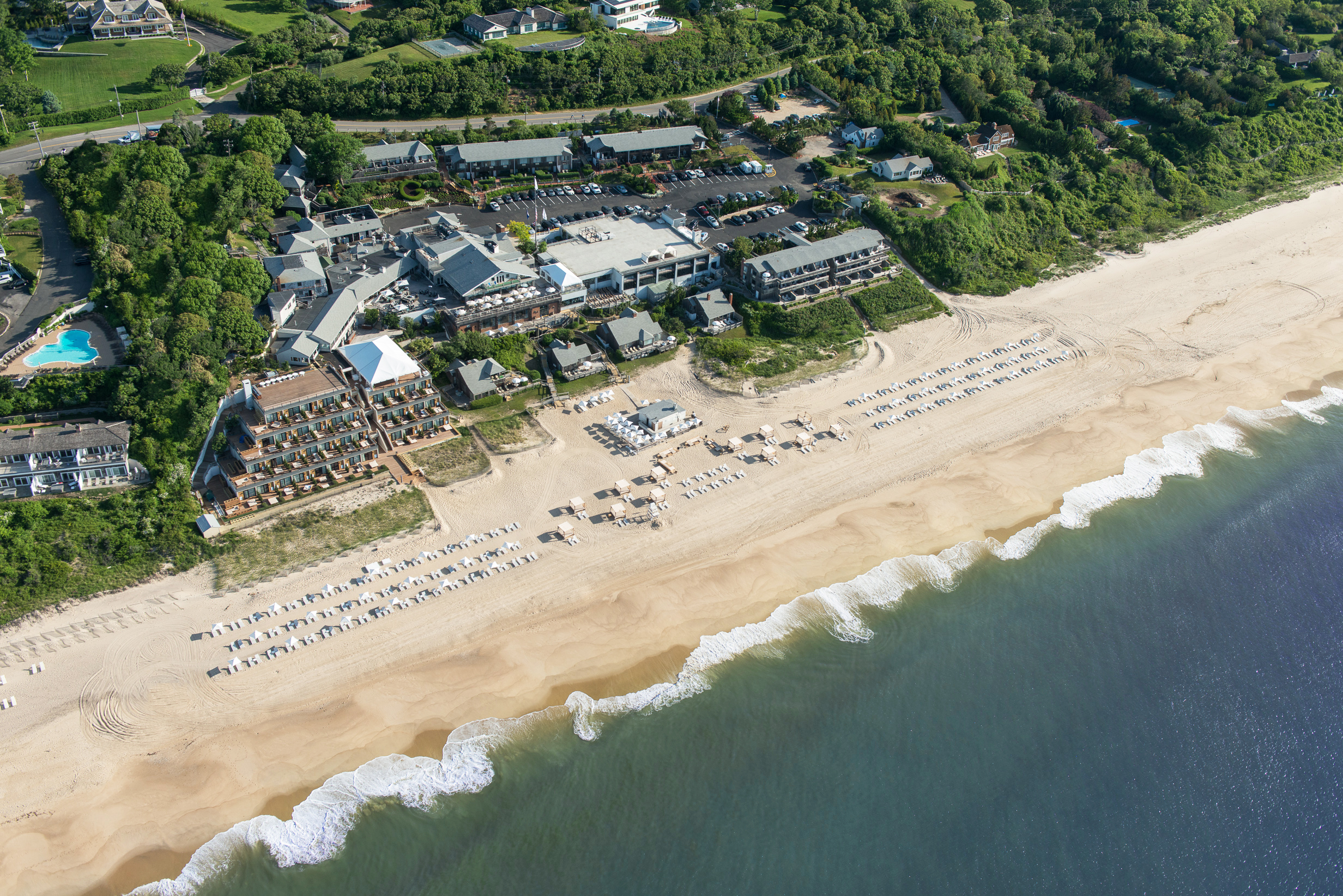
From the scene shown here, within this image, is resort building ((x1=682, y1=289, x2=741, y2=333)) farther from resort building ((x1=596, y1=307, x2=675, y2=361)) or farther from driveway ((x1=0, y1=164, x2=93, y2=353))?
driveway ((x1=0, y1=164, x2=93, y2=353))

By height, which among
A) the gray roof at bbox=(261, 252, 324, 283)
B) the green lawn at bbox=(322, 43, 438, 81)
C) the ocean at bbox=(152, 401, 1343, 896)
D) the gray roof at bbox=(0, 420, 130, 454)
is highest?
the green lawn at bbox=(322, 43, 438, 81)

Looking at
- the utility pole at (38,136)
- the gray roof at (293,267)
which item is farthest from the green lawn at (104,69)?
the gray roof at (293,267)

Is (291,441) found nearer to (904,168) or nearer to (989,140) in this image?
(904,168)

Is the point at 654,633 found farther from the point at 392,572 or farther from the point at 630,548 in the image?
the point at 392,572

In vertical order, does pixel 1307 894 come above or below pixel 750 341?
below

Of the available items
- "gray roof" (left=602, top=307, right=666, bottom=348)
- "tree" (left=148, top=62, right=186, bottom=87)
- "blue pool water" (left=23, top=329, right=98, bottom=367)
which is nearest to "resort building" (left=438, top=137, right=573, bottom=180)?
"gray roof" (left=602, top=307, right=666, bottom=348)

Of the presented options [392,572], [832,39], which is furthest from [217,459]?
[832,39]
